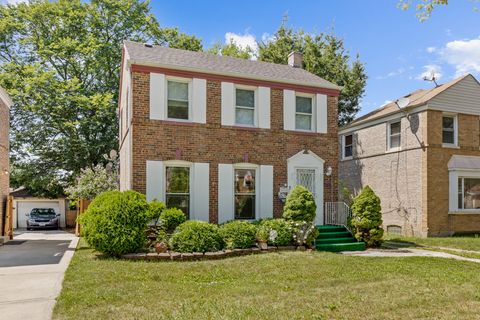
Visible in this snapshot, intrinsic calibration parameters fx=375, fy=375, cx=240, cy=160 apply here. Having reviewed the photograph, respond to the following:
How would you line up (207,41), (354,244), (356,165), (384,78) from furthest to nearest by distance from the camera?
(207,41) < (356,165) < (384,78) < (354,244)

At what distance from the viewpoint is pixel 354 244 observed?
484 inches

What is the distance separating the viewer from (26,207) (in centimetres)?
2828

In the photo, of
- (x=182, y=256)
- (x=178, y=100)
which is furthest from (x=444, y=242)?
(x=178, y=100)

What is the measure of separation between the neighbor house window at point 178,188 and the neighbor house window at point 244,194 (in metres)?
1.78

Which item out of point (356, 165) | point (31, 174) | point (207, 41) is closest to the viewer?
point (356, 165)

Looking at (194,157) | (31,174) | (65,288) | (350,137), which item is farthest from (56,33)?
(65,288)

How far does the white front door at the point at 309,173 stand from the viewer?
14016 mm

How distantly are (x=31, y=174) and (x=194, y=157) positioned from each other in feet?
54.2

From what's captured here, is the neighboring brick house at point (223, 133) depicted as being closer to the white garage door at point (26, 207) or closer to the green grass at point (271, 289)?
the green grass at point (271, 289)

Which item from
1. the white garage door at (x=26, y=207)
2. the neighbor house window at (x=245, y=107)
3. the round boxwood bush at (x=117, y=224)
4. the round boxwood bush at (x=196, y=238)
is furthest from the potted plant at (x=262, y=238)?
the white garage door at (x=26, y=207)

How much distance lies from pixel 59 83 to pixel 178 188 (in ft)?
50.1

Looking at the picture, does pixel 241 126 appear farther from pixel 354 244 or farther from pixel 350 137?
pixel 350 137

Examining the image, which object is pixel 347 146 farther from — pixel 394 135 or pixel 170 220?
pixel 170 220

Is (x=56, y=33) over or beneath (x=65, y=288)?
over
